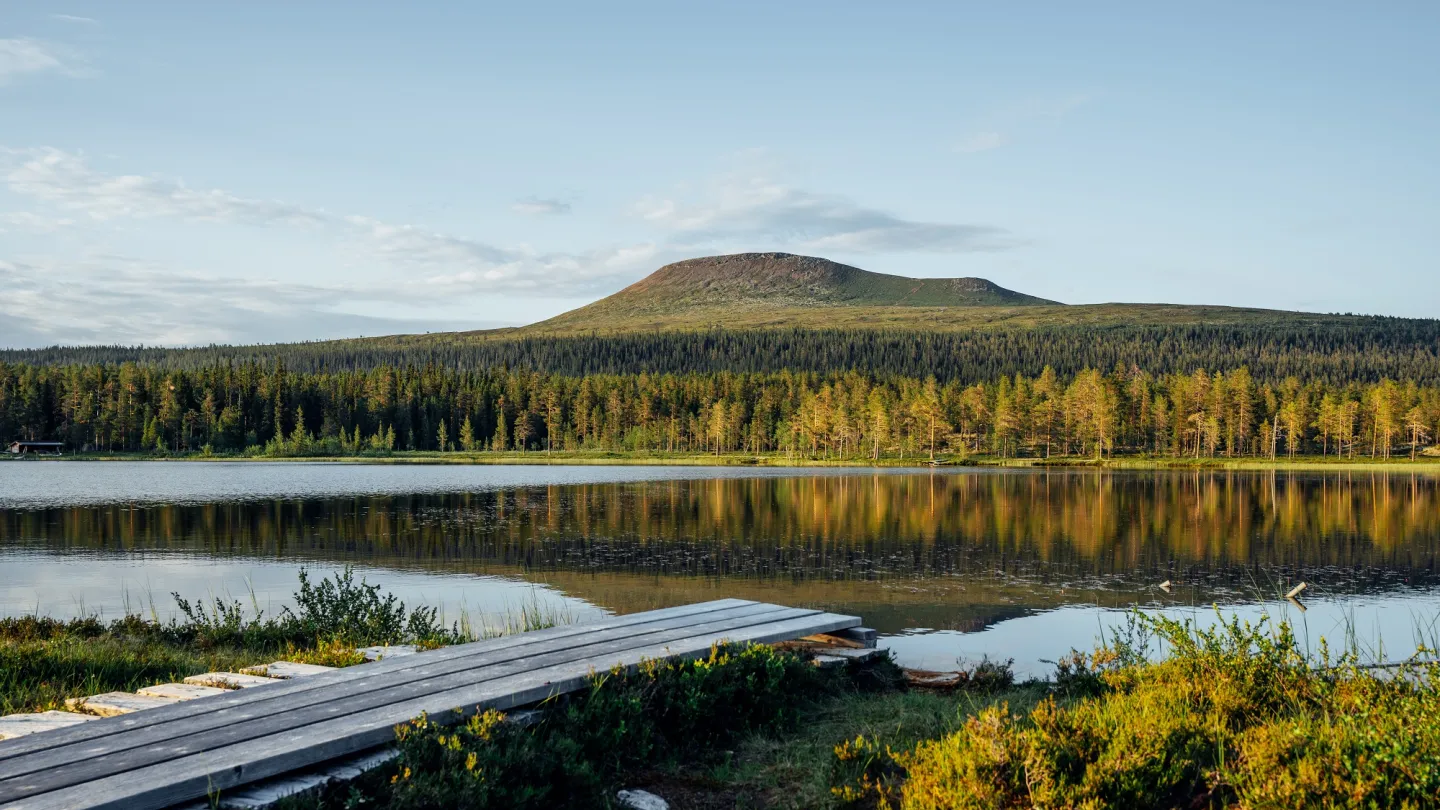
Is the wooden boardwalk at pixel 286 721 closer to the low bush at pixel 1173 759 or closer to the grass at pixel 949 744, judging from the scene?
the grass at pixel 949 744

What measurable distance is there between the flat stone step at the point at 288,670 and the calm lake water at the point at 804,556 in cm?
806

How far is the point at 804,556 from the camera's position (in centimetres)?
2592

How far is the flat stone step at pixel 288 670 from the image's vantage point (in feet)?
25.6

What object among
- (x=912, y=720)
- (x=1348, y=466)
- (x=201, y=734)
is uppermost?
(x=201, y=734)

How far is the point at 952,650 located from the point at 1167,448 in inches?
5176

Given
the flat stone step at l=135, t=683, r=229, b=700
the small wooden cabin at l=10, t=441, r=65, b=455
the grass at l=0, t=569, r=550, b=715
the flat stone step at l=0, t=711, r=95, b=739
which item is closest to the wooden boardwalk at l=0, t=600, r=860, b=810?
the flat stone step at l=135, t=683, r=229, b=700

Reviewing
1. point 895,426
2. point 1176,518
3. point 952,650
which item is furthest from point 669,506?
point 895,426

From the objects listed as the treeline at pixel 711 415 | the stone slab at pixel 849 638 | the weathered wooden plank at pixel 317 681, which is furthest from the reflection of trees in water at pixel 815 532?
the treeline at pixel 711 415

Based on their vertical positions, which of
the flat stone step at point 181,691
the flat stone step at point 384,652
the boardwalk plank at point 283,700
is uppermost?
the boardwalk plank at point 283,700

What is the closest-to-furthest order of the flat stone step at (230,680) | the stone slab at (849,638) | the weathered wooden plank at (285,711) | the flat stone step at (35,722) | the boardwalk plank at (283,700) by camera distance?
the weathered wooden plank at (285,711), the boardwalk plank at (283,700), the flat stone step at (35,722), the flat stone step at (230,680), the stone slab at (849,638)

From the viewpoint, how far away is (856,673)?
1004cm

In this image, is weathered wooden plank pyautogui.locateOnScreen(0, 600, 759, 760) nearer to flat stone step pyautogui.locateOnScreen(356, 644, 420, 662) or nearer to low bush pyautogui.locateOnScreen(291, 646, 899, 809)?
flat stone step pyautogui.locateOnScreen(356, 644, 420, 662)

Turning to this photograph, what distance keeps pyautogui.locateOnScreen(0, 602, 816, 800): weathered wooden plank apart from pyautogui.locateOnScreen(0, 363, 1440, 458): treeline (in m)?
118

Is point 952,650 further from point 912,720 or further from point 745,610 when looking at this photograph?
point 912,720
